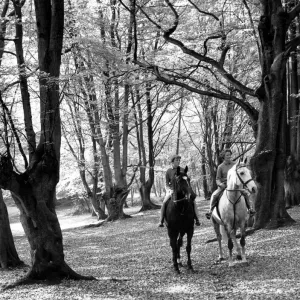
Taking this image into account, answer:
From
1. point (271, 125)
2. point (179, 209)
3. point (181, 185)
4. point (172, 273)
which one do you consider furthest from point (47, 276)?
point (271, 125)

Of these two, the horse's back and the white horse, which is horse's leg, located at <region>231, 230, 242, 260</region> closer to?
the white horse

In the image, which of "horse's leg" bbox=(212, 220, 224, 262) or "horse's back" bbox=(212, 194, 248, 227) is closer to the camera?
"horse's back" bbox=(212, 194, 248, 227)

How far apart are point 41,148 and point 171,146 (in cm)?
3854

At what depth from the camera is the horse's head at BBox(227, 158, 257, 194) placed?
9227 mm

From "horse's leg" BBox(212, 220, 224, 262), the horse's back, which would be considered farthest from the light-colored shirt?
"horse's leg" BBox(212, 220, 224, 262)

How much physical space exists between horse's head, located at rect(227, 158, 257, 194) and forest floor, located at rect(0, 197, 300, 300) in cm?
182

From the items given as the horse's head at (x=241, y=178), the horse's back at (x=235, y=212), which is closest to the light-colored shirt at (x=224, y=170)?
the horse's back at (x=235, y=212)

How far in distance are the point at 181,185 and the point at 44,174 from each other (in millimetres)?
2939

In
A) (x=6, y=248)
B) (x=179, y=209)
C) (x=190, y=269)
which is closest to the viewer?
(x=179, y=209)

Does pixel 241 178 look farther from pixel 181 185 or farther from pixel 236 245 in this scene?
pixel 236 245

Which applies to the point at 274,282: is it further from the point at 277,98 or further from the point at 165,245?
the point at 277,98

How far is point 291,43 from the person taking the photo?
1502cm

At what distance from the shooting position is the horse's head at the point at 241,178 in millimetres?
9227

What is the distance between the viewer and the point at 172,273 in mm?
9766
